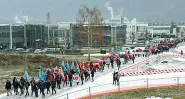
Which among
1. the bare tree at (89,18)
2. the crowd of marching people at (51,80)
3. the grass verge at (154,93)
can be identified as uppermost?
the bare tree at (89,18)

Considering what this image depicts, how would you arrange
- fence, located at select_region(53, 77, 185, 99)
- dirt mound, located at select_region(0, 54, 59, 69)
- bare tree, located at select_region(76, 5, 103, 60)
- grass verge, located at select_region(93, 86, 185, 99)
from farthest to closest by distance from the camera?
bare tree, located at select_region(76, 5, 103, 60)
dirt mound, located at select_region(0, 54, 59, 69)
fence, located at select_region(53, 77, 185, 99)
grass verge, located at select_region(93, 86, 185, 99)

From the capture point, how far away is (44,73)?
3750 centimetres

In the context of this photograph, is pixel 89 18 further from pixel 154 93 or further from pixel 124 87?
pixel 154 93

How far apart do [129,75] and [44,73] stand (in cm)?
1213

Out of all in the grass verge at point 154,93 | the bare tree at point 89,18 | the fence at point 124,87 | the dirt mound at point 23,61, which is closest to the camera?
the grass verge at point 154,93

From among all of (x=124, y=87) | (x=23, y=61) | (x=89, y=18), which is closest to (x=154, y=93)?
(x=124, y=87)

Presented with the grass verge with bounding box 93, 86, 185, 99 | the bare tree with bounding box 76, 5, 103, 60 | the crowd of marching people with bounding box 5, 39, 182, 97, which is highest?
the bare tree with bounding box 76, 5, 103, 60

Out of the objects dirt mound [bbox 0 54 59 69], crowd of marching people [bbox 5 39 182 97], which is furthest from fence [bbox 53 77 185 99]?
dirt mound [bbox 0 54 59 69]

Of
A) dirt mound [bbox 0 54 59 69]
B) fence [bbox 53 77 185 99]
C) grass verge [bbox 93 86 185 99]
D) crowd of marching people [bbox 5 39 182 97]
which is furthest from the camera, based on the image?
dirt mound [bbox 0 54 59 69]

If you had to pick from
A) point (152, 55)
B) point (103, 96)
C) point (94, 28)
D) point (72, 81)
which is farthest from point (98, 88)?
point (94, 28)

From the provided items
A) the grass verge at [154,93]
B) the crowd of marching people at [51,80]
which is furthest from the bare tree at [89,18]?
the grass verge at [154,93]

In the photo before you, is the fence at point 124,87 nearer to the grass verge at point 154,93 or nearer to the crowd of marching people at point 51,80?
the grass verge at point 154,93

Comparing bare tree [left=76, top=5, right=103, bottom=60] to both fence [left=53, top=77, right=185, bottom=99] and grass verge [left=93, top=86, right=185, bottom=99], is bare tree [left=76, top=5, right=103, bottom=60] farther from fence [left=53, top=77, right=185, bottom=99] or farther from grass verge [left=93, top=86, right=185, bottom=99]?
grass verge [left=93, top=86, right=185, bottom=99]

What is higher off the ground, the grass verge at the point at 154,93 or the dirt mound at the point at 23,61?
the dirt mound at the point at 23,61
